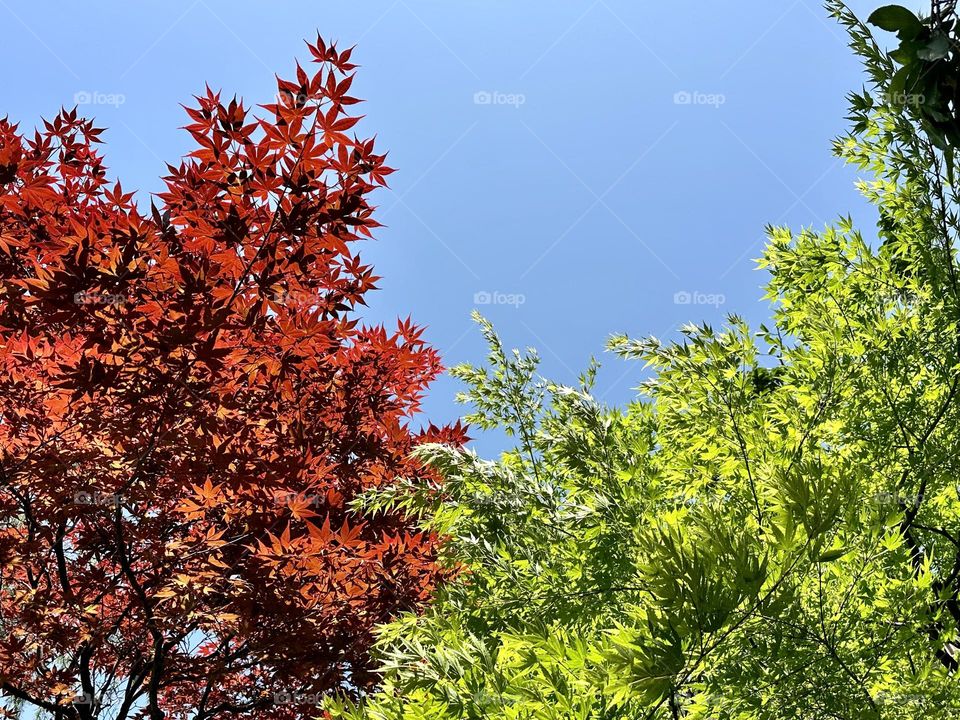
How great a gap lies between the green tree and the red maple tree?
2.74 ft

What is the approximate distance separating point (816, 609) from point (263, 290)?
373 cm

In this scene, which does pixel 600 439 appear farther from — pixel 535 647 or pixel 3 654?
pixel 3 654

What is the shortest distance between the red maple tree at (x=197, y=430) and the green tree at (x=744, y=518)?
2.74ft
